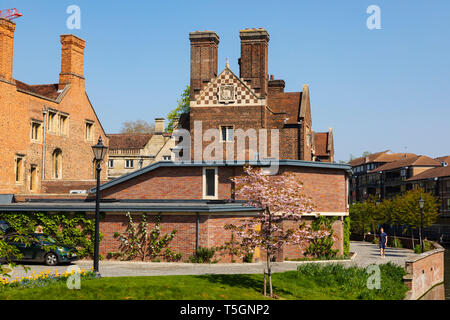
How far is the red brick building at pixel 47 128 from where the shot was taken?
42.3m

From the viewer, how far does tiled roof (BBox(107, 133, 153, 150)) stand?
239 feet

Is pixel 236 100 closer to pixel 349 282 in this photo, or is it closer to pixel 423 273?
pixel 423 273

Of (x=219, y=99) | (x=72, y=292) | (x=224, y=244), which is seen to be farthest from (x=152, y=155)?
(x=72, y=292)

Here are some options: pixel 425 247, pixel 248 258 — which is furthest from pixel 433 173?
pixel 248 258

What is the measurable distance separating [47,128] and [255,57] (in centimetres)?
1905

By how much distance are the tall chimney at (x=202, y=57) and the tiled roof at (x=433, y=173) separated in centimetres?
5681

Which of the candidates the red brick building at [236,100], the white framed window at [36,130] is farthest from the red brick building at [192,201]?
the white framed window at [36,130]

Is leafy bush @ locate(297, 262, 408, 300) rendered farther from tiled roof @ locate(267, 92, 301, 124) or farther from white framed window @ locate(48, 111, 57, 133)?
white framed window @ locate(48, 111, 57, 133)

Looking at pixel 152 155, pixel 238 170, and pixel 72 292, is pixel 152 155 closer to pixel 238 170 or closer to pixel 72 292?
pixel 238 170

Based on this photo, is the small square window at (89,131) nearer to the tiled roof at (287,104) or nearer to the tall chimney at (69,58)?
the tall chimney at (69,58)

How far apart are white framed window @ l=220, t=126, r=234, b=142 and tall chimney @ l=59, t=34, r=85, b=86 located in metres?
16.8

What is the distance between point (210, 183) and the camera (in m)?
31.4

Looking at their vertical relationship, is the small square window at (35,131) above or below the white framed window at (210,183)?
above

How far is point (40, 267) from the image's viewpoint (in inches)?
985
